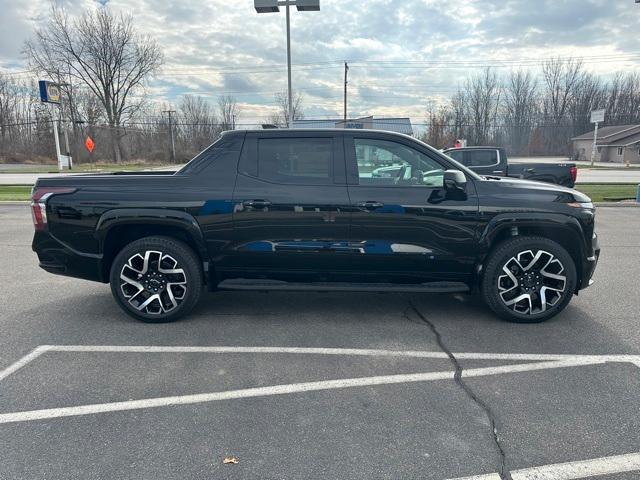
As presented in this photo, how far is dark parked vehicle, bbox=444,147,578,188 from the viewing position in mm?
10802

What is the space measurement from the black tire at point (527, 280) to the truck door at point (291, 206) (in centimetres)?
147

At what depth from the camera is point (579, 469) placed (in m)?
2.22

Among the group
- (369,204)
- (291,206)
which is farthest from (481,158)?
(291,206)

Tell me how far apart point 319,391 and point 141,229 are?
2.45 metres

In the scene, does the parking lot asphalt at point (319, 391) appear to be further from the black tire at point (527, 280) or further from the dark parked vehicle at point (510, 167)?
the dark parked vehicle at point (510, 167)

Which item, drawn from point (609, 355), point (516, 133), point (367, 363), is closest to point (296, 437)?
point (367, 363)

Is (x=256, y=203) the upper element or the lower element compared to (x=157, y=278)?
upper

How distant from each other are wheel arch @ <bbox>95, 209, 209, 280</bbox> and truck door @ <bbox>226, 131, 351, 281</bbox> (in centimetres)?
37

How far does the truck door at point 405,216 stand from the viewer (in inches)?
154

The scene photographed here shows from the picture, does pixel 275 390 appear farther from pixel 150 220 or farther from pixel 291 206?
pixel 150 220

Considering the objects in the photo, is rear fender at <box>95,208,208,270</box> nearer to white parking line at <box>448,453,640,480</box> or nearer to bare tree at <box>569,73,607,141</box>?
white parking line at <box>448,453,640,480</box>

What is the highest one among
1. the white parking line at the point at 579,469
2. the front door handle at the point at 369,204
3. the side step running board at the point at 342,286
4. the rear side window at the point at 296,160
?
the rear side window at the point at 296,160

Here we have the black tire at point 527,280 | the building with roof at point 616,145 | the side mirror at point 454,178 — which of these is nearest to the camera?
the side mirror at point 454,178

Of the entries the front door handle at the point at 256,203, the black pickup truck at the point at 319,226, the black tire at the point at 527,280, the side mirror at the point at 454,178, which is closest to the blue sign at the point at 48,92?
the black pickup truck at the point at 319,226
